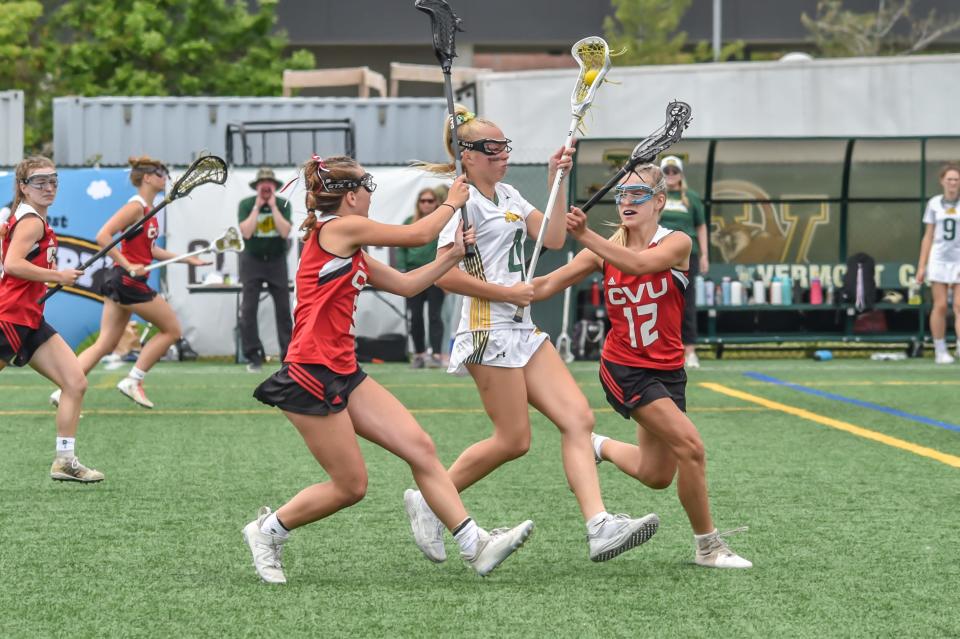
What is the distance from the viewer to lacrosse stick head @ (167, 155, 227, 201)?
30.9 feet

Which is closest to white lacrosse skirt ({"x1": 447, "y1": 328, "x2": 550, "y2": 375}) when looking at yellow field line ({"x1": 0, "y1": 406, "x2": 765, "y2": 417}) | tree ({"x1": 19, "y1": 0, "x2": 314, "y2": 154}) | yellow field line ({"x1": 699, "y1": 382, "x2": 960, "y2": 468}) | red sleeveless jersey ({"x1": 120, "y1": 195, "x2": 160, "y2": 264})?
yellow field line ({"x1": 699, "y1": 382, "x2": 960, "y2": 468})

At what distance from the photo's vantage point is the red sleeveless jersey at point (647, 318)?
637 cm

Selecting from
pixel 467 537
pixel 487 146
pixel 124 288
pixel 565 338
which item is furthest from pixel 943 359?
pixel 467 537

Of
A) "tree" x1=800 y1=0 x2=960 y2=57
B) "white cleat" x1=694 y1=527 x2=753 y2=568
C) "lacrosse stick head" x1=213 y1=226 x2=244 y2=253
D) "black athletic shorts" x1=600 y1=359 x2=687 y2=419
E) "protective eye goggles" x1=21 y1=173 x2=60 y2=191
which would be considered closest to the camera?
"white cleat" x1=694 y1=527 x2=753 y2=568

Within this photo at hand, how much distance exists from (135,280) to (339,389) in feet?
20.5

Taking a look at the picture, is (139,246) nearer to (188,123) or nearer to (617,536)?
(617,536)

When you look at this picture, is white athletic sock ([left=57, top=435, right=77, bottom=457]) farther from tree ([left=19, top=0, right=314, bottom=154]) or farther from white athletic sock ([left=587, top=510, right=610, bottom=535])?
tree ([left=19, top=0, right=314, bottom=154])

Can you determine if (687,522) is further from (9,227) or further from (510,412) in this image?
(9,227)

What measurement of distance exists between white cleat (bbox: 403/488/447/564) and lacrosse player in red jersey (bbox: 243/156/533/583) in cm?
24

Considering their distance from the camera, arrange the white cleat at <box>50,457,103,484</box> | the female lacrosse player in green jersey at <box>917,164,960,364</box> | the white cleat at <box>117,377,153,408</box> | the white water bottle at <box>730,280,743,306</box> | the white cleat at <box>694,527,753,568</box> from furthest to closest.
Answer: the white water bottle at <box>730,280,743,306</box> < the female lacrosse player in green jersey at <box>917,164,960,364</box> < the white cleat at <box>117,377,153,408</box> < the white cleat at <box>50,457,103,484</box> < the white cleat at <box>694,527,753,568</box>

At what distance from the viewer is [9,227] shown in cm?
857

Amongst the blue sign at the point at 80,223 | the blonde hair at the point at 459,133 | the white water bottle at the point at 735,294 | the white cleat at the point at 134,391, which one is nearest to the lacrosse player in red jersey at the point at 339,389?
the blonde hair at the point at 459,133

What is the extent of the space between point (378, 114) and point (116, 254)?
963 cm

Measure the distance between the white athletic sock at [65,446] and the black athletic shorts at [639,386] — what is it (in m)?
3.44
